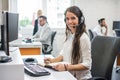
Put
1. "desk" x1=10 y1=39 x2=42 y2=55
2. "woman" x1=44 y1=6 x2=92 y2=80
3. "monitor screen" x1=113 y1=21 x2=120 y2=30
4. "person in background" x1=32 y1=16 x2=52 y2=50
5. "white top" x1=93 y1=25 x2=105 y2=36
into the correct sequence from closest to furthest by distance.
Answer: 1. "woman" x1=44 y1=6 x2=92 y2=80
2. "desk" x1=10 y1=39 x2=42 y2=55
3. "person in background" x1=32 y1=16 x2=52 y2=50
4. "white top" x1=93 y1=25 x2=105 y2=36
5. "monitor screen" x1=113 y1=21 x2=120 y2=30

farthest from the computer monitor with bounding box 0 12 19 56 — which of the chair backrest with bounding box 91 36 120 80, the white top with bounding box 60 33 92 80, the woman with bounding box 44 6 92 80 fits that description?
the chair backrest with bounding box 91 36 120 80

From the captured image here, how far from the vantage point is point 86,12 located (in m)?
7.01

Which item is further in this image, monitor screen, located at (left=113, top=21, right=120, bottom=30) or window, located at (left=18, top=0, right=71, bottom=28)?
monitor screen, located at (left=113, top=21, right=120, bottom=30)

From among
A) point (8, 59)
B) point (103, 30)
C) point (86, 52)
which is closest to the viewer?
point (8, 59)

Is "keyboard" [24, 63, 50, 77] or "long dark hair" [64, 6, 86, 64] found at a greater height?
"long dark hair" [64, 6, 86, 64]

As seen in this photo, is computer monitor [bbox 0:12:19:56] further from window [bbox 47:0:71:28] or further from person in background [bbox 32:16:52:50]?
window [bbox 47:0:71:28]

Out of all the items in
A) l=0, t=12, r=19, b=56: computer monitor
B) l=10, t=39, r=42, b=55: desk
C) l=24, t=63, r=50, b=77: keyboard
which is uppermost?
l=0, t=12, r=19, b=56: computer monitor

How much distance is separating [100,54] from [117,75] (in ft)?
8.15

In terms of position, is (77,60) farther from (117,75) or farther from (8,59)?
(117,75)

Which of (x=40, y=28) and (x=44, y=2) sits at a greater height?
(x=44, y=2)

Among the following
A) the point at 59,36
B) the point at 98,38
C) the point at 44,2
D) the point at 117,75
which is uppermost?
the point at 44,2

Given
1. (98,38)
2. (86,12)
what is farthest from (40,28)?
(98,38)

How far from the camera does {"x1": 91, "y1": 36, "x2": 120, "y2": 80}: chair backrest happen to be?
1.96 meters

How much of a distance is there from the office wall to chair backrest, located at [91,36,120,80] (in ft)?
16.0
